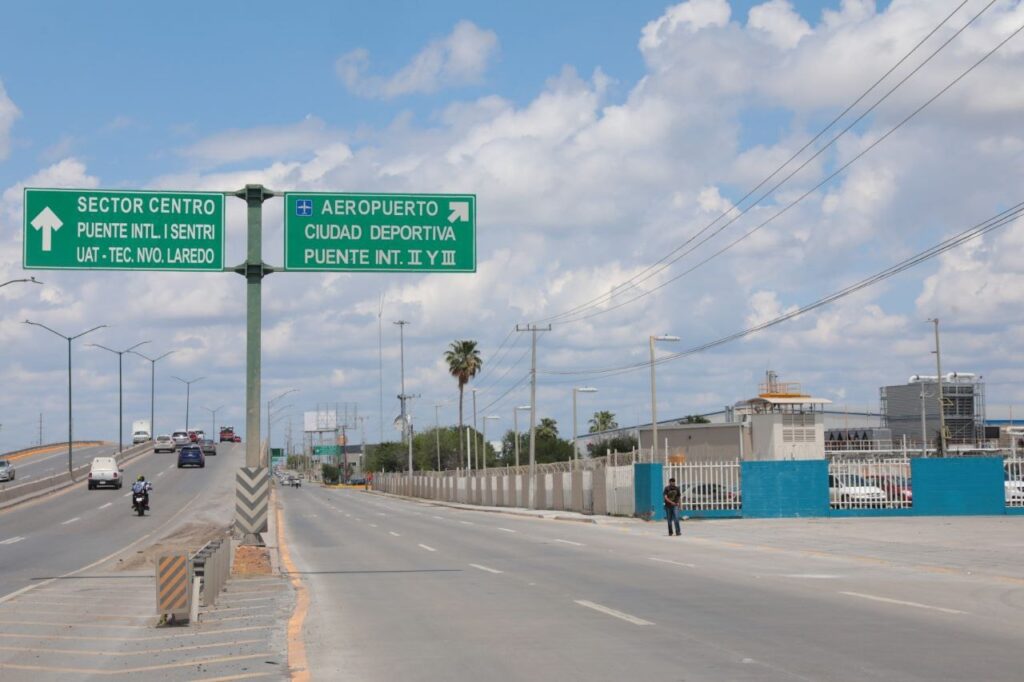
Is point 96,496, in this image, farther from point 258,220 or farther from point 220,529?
point 258,220

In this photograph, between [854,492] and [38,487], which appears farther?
[38,487]

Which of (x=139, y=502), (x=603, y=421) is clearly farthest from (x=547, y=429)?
(x=139, y=502)

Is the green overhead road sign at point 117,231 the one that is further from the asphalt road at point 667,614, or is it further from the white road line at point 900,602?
the white road line at point 900,602

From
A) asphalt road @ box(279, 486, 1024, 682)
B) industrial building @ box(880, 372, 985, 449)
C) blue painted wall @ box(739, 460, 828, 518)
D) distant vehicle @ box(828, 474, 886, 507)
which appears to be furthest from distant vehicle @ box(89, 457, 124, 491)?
industrial building @ box(880, 372, 985, 449)

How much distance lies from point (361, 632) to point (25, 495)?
180 ft

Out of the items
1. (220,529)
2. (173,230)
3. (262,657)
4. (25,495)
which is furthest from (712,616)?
(25,495)

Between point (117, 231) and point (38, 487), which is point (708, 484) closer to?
point (117, 231)

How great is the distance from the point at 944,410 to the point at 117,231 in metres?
87.2

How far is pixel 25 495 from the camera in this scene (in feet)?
206

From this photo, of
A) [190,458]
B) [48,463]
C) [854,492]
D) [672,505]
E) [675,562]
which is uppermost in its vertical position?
[190,458]

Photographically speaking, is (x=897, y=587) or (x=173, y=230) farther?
(x=173, y=230)

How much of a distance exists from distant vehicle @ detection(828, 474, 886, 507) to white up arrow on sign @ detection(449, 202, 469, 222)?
2309 cm

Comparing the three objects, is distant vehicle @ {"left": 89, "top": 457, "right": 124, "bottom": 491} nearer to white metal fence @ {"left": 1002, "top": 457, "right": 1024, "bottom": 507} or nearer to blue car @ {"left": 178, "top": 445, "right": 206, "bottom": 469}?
blue car @ {"left": 178, "top": 445, "right": 206, "bottom": 469}

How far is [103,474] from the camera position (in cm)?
7056
